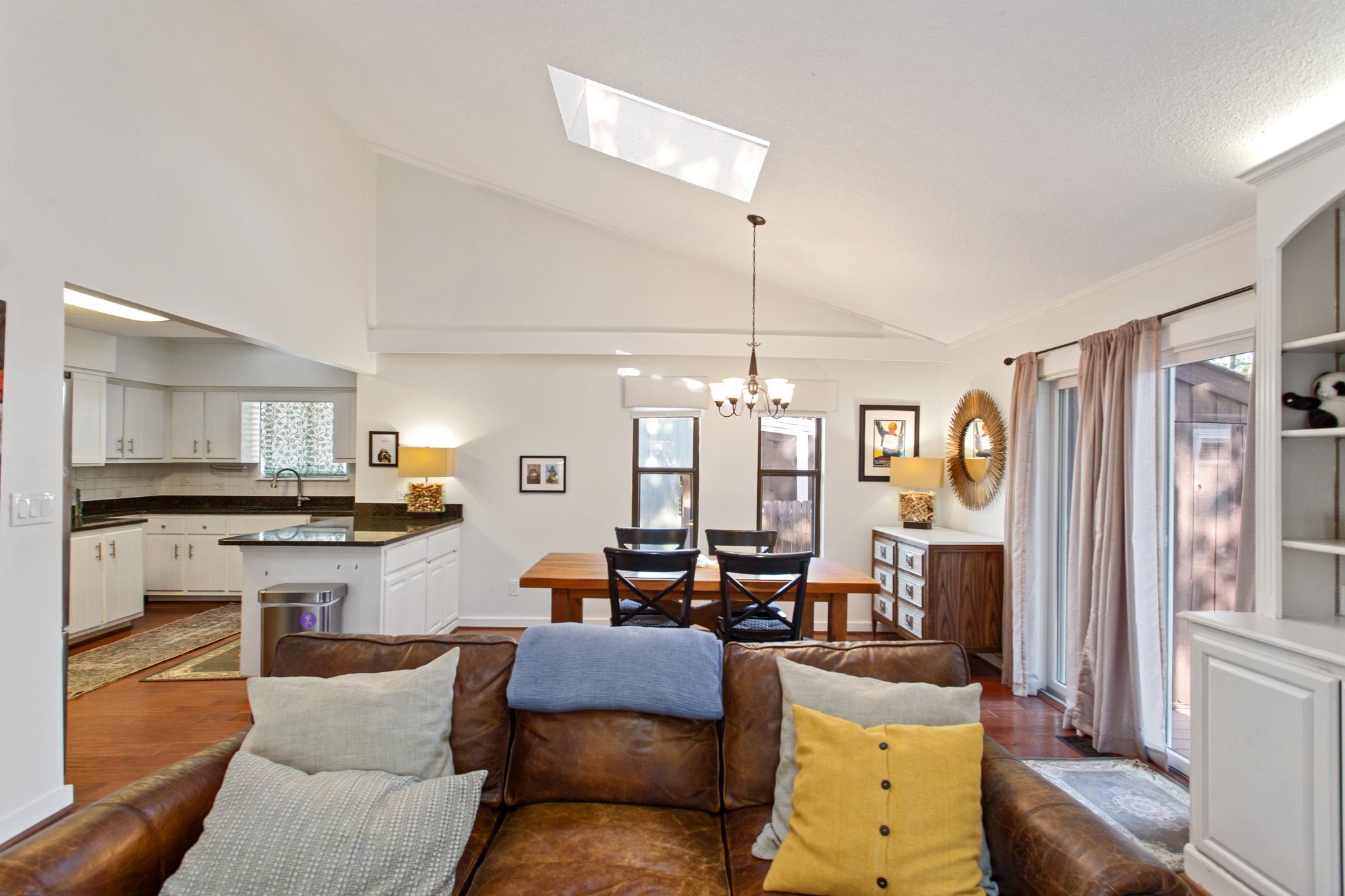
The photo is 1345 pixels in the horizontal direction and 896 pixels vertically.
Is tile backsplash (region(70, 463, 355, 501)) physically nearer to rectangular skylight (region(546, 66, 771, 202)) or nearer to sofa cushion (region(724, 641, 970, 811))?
rectangular skylight (region(546, 66, 771, 202))

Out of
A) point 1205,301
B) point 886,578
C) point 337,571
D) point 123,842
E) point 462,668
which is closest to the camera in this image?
point 123,842

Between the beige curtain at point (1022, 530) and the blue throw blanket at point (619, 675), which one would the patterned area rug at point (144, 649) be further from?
the beige curtain at point (1022, 530)

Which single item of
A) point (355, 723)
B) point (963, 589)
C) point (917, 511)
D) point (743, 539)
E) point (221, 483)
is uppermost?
point (221, 483)

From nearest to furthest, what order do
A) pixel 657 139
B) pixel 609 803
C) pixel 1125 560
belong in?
pixel 609 803
pixel 1125 560
pixel 657 139

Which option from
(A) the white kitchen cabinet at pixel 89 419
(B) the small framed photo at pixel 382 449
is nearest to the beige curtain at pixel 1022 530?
(B) the small framed photo at pixel 382 449

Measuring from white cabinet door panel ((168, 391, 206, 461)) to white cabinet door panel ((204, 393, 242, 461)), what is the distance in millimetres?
52

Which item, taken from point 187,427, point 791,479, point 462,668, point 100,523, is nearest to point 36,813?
point 462,668

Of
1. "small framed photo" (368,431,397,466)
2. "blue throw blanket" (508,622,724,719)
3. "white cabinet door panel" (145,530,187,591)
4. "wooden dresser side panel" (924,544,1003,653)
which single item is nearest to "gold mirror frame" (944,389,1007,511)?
"wooden dresser side panel" (924,544,1003,653)

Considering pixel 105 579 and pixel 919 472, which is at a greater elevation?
pixel 919 472

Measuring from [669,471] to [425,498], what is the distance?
204 cm

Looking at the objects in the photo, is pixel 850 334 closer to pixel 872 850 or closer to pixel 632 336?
pixel 632 336

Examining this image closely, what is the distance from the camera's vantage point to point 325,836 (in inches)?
53.4

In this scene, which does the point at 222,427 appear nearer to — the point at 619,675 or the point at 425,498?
the point at 425,498

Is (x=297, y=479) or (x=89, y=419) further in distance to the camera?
(x=297, y=479)
